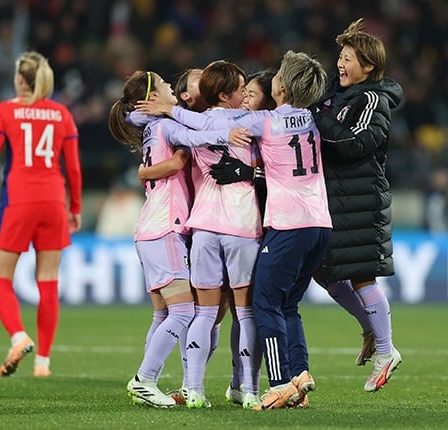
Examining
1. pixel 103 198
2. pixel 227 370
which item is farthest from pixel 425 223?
pixel 227 370

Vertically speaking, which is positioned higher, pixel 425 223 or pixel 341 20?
pixel 341 20

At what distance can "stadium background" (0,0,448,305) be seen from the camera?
18.0 m

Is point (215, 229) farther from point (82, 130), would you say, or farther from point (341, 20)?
point (341, 20)

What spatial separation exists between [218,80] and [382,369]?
88.1 inches

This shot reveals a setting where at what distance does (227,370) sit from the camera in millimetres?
11562

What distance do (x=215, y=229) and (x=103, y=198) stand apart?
1104 centimetres

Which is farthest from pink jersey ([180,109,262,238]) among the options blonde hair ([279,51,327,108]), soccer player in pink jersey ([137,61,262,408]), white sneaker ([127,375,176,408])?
white sneaker ([127,375,176,408])

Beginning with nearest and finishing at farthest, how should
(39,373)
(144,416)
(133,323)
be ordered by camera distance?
(144,416) → (39,373) → (133,323)

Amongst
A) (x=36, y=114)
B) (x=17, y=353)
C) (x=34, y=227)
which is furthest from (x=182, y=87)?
(x=17, y=353)

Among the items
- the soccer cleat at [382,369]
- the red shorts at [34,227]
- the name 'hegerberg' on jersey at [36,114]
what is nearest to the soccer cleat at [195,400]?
the soccer cleat at [382,369]

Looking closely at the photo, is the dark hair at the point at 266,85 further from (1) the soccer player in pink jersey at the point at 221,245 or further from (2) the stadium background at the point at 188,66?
(2) the stadium background at the point at 188,66

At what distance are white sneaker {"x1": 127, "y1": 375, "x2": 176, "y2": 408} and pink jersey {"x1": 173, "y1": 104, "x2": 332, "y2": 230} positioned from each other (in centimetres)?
124

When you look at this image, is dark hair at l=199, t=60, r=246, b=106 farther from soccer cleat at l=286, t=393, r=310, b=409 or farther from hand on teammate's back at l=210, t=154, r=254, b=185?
soccer cleat at l=286, t=393, r=310, b=409

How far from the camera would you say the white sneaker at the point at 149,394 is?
8.52 m
